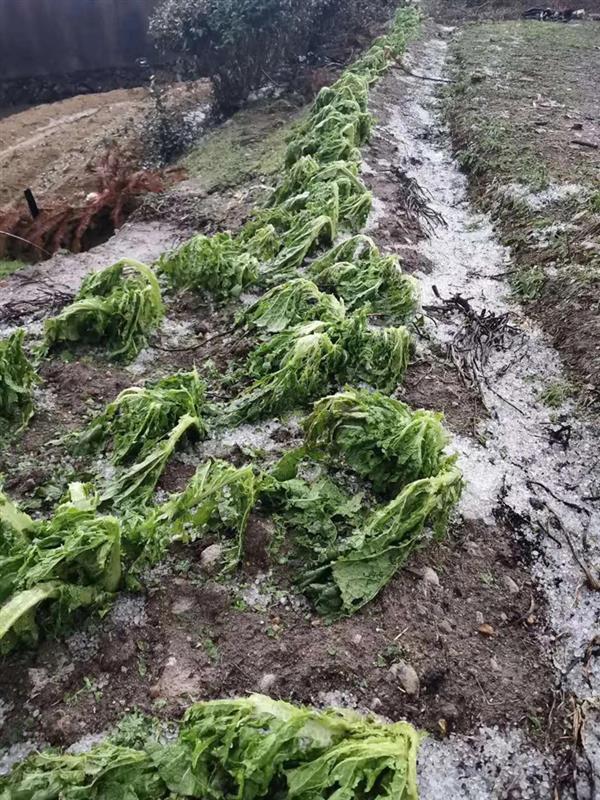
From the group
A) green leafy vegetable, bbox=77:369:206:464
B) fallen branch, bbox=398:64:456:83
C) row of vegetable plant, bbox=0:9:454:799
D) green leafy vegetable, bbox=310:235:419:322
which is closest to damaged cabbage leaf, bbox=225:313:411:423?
row of vegetable plant, bbox=0:9:454:799

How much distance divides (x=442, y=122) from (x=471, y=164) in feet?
7.83

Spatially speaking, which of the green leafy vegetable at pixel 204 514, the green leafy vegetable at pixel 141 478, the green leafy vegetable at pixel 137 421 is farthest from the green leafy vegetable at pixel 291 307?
the green leafy vegetable at pixel 204 514

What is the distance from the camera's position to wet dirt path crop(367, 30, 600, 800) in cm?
289

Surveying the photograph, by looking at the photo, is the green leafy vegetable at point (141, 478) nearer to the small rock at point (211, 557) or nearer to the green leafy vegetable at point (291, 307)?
the small rock at point (211, 557)

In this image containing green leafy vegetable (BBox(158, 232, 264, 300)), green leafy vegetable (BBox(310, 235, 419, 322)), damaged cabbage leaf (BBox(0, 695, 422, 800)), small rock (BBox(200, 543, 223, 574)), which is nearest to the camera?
damaged cabbage leaf (BBox(0, 695, 422, 800))

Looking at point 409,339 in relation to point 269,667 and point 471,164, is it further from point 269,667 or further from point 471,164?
point 471,164

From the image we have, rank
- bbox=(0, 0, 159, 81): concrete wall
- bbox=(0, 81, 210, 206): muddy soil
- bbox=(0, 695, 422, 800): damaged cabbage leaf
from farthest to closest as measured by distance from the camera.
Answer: bbox=(0, 0, 159, 81): concrete wall
bbox=(0, 81, 210, 206): muddy soil
bbox=(0, 695, 422, 800): damaged cabbage leaf

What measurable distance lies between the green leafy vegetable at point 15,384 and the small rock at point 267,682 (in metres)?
2.52

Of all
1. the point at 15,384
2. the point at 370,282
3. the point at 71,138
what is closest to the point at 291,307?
the point at 370,282

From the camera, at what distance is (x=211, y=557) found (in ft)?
11.6

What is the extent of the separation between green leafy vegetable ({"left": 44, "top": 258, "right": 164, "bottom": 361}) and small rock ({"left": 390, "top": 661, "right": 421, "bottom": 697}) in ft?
10.7

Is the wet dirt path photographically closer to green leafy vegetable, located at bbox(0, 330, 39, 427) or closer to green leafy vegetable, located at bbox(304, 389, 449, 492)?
green leafy vegetable, located at bbox(304, 389, 449, 492)

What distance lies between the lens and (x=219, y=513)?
3738 mm

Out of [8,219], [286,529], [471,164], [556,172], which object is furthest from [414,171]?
[286,529]
